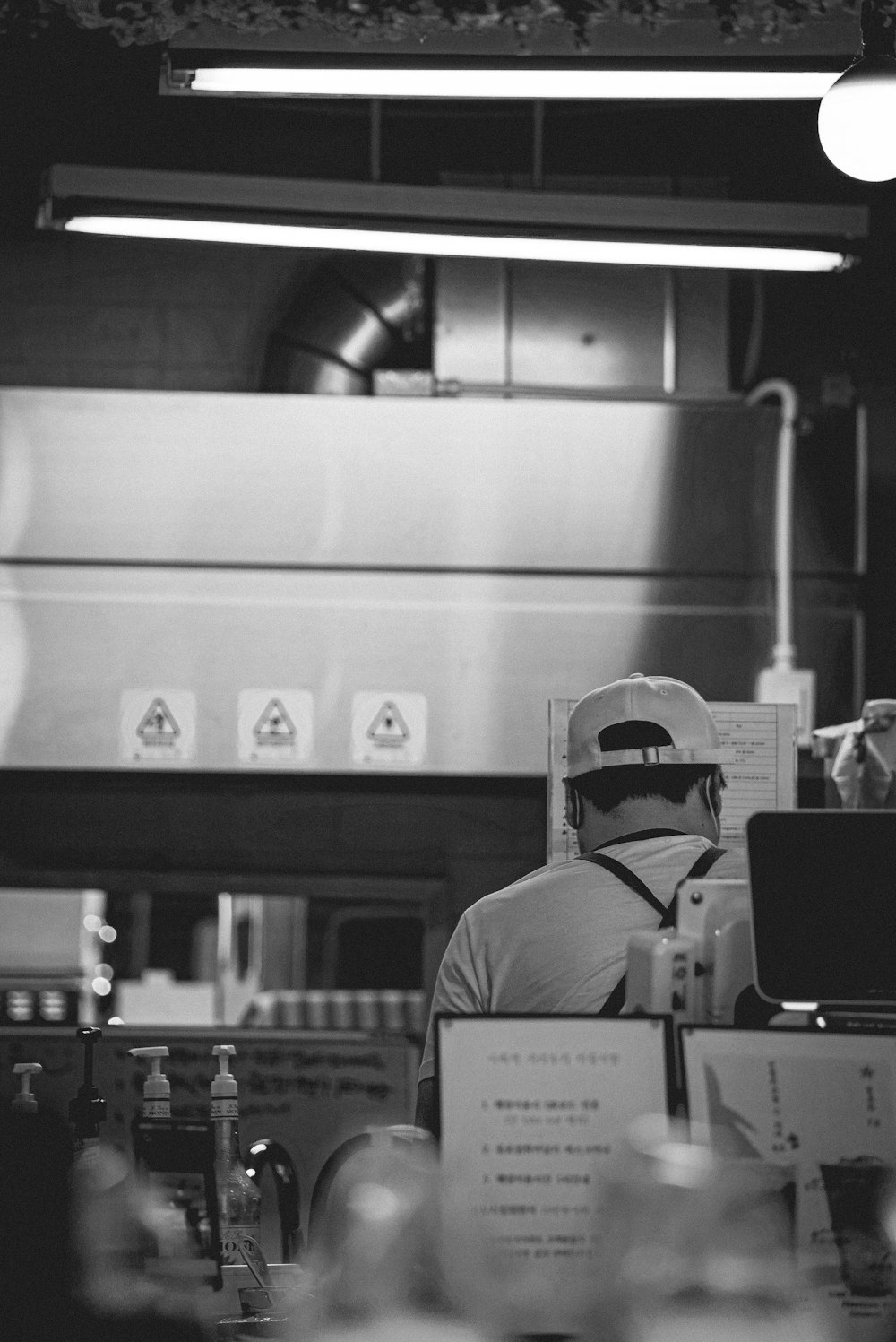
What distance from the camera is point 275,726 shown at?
443 cm

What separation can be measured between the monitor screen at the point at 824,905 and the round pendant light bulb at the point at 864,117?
1.45m

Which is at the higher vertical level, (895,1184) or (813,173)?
(813,173)

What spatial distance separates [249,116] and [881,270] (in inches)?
79.4

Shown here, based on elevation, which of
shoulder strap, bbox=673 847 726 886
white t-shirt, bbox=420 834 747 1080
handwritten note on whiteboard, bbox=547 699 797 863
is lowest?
white t-shirt, bbox=420 834 747 1080

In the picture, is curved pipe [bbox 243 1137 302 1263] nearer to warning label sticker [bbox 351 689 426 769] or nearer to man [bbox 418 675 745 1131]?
man [bbox 418 675 745 1131]

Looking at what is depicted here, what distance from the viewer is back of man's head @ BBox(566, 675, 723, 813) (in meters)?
Result: 2.26

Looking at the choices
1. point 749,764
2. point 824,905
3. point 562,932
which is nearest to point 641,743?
point 562,932

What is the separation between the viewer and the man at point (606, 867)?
2.16 meters

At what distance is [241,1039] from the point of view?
3.70 meters

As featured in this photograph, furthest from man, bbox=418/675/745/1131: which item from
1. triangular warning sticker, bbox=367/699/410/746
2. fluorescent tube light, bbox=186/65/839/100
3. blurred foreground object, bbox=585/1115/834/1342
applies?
triangular warning sticker, bbox=367/699/410/746

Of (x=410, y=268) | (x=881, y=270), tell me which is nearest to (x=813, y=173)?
(x=881, y=270)

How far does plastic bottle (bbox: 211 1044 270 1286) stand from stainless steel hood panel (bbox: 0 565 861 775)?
248cm

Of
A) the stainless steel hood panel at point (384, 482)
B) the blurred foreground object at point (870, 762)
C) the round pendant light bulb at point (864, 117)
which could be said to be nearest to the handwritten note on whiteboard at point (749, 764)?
the blurred foreground object at point (870, 762)

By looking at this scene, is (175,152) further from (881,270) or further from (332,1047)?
(332,1047)
